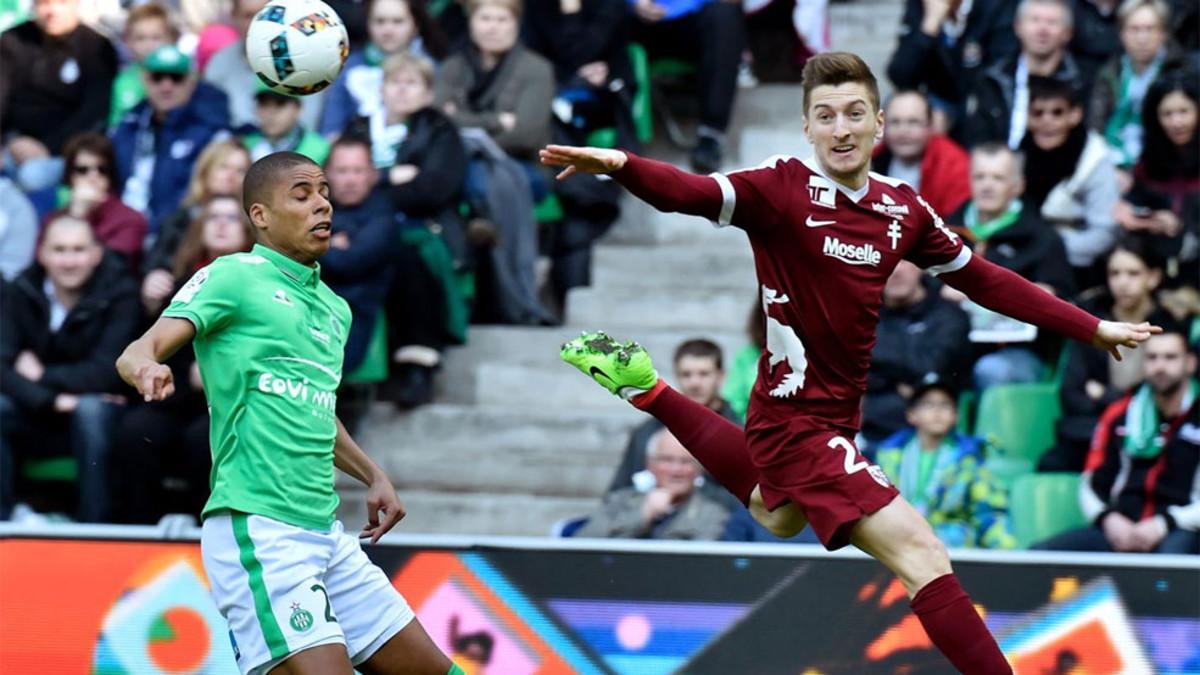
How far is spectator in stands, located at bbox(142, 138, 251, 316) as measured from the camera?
10516 mm

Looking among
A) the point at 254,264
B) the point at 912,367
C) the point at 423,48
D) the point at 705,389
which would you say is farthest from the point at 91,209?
the point at 254,264

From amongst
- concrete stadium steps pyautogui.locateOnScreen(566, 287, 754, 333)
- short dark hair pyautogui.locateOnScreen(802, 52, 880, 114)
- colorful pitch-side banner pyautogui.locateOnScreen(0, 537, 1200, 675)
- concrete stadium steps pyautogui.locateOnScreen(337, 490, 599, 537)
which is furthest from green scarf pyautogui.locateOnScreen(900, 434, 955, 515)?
short dark hair pyautogui.locateOnScreen(802, 52, 880, 114)

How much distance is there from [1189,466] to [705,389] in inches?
83.9

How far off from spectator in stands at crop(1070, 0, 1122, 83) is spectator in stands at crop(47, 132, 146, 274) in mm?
5103

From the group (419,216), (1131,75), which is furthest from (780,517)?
(1131,75)

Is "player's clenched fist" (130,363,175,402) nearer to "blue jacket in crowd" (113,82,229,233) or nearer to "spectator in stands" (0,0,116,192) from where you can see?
"blue jacket in crowd" (113,82,229,233)

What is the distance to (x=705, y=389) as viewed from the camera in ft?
30.6

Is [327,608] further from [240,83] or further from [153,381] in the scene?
[240,83]

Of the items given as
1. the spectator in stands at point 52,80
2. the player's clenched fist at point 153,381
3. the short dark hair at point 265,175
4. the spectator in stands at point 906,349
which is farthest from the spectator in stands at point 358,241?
the player's clenched fist at point 153,381

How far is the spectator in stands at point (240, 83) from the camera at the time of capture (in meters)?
11.7

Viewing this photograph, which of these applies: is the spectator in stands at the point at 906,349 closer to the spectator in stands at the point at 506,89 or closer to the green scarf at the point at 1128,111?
the green scarf at the point at 1128,111

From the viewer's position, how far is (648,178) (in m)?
6.30

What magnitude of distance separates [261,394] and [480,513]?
14.7 ft

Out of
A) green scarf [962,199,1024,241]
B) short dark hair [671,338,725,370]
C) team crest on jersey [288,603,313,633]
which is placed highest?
green scarf [962,199,1024,241]
